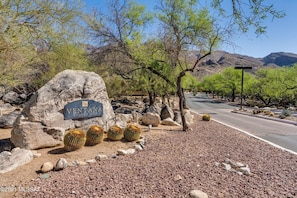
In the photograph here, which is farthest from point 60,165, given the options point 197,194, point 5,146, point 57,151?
point 5,146

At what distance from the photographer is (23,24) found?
530 cm

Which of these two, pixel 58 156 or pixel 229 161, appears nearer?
pixel 229 161

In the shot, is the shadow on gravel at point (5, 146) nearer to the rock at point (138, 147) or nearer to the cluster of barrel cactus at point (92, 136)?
the cluster of barrel cactus at point (92, 136)

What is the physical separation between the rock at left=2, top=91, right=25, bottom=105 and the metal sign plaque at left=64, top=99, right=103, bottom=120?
21995mm

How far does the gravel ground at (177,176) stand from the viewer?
3783 millimetres

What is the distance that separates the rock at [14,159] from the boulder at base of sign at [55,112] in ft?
2.22

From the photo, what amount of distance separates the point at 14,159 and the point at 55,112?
205 centimetres

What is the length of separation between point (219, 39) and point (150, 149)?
5.88 meters

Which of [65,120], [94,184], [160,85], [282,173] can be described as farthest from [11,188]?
[160,85]

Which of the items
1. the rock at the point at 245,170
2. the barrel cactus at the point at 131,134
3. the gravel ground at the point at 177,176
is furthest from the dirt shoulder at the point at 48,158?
the rock at the point at 245,170

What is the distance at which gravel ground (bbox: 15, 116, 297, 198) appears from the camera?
378 centimetres

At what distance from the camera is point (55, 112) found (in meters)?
6.85

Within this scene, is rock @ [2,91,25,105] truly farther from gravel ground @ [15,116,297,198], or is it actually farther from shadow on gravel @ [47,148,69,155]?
gravel ground @ [15,116,297,198]

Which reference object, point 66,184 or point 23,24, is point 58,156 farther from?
point 23,24
